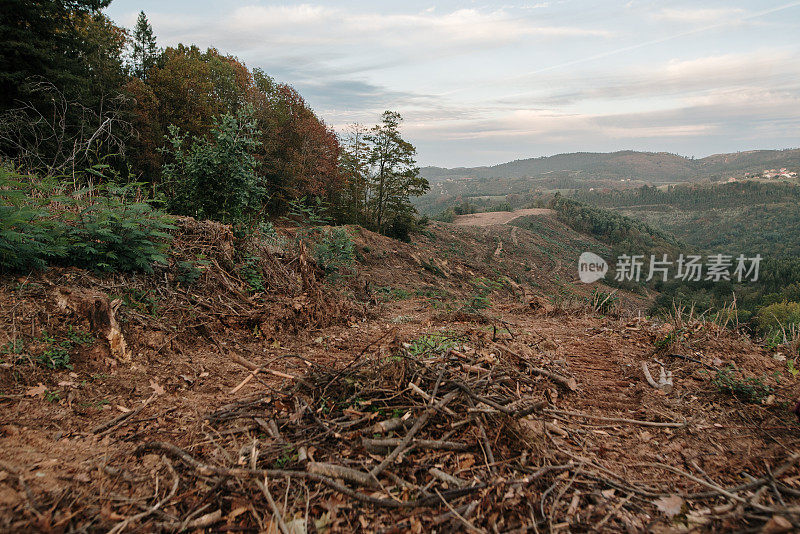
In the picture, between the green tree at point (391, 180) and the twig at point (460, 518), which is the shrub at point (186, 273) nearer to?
the twig at point (460, 518)

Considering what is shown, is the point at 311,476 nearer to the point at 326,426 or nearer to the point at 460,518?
the point at 326,426

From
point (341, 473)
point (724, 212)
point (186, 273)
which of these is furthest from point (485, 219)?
point (724, 212)

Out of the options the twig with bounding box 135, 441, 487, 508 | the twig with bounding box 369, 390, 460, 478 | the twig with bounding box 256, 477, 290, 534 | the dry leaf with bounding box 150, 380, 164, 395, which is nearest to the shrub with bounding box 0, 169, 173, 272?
the dry leaf with bounding box 150, 380, 164, 395

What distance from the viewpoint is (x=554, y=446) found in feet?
8.60

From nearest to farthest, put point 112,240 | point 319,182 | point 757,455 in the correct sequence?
point 757,455, point 112,240, point 319,182

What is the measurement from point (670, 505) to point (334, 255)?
6765 millimetres

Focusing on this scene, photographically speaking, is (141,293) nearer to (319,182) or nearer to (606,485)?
(606,485)

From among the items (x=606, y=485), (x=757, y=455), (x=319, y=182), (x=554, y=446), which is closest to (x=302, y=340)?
(x=554, y=446)

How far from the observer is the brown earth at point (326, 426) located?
2025 mm

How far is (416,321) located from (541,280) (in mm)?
20145

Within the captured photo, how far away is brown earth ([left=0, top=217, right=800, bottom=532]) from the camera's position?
2.03 meters

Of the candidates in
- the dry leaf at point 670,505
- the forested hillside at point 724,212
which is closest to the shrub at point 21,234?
the dry leaf at point 670,505

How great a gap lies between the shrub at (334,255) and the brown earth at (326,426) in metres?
2.08

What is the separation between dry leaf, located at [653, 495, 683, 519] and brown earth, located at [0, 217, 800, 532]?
0.04ft
